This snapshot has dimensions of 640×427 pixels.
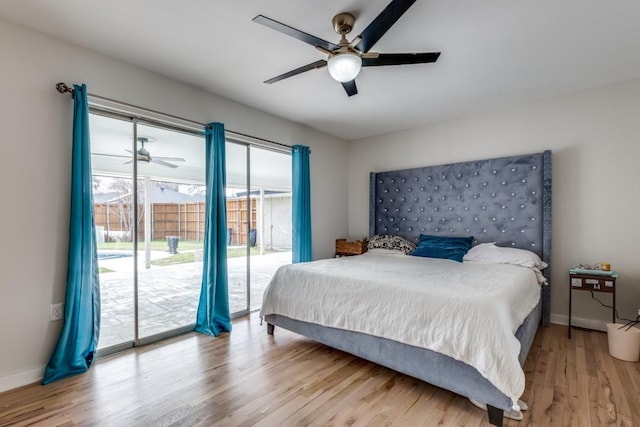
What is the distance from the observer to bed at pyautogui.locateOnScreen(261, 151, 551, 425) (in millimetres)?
1916

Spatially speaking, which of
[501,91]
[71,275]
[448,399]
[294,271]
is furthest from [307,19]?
[448,399]

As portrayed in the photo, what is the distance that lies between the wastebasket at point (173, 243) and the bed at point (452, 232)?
4.11 feet

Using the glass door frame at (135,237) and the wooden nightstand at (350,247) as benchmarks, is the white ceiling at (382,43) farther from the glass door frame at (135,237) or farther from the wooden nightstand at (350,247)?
the wooden nightstand at (350,247)

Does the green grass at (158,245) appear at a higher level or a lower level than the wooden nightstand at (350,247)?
higher

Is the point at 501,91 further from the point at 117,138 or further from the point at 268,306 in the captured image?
the point at 117,138

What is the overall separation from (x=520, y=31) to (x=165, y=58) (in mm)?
2830

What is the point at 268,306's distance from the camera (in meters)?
3.04

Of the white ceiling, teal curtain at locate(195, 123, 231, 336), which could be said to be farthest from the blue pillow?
teal curtain at locate(195, 123, 231, 336)

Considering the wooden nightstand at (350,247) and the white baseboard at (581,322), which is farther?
the wooden nightstand at (350,247)

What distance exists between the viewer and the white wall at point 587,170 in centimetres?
307

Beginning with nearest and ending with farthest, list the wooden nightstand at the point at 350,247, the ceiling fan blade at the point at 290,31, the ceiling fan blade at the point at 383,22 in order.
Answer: the ceiling fan blade at the point at 383,22 → the ceiling fan blade at the point at 290,31 → the wooden nightstand at the point at 350,247

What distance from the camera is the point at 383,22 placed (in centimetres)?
175

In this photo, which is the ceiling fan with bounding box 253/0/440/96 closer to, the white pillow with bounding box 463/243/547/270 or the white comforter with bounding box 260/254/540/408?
the white comforter with bounding box 260/254/540/408

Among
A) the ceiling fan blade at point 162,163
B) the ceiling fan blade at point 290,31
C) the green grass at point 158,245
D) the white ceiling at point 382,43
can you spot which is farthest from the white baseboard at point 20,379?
the ceiling fan blade at point 290,31
